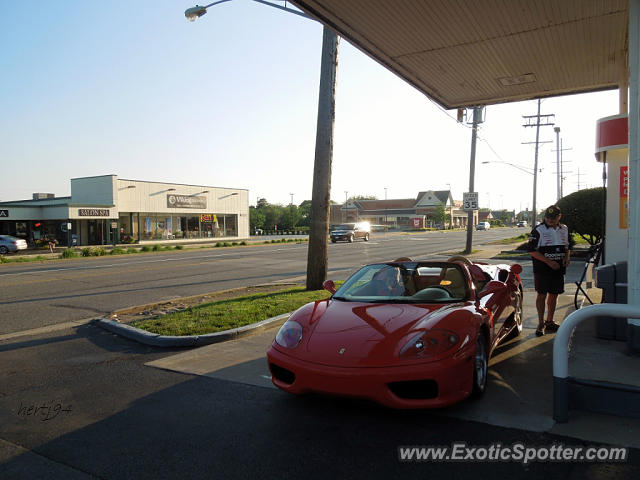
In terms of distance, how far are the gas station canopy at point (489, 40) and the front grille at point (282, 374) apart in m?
4.08

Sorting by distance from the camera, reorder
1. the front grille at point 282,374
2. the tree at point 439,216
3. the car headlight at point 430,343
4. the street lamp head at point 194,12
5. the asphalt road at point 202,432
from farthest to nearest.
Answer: the tree at point 439,216
the street lamp head at point 194,12
the front grille at point 282,374
the car headlight at point 430,343
the asphalt road at point 202,432

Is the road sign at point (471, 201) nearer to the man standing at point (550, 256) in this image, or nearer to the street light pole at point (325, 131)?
the street light pole at point (325, 131)

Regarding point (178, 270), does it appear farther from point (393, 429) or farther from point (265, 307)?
point (393, 429)

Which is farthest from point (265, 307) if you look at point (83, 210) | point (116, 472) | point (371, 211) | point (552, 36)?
point (371, 211)

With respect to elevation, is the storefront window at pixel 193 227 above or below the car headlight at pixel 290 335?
above

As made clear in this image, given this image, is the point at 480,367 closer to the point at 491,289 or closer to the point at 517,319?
the point at 491,289

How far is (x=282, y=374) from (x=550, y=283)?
4.18 metres

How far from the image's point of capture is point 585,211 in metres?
18.9

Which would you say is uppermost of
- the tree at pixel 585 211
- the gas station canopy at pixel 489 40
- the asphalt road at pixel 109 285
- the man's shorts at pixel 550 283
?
the gas station canopy at pixel 489 40

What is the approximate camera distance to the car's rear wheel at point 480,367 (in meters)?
3.99

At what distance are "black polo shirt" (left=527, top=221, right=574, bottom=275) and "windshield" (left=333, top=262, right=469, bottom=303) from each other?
76.9 inches

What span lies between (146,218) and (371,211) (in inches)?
3009

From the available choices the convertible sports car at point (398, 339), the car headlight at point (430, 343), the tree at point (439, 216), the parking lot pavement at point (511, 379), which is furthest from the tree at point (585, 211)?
the tree at point (439, 216)

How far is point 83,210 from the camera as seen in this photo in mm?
37812
